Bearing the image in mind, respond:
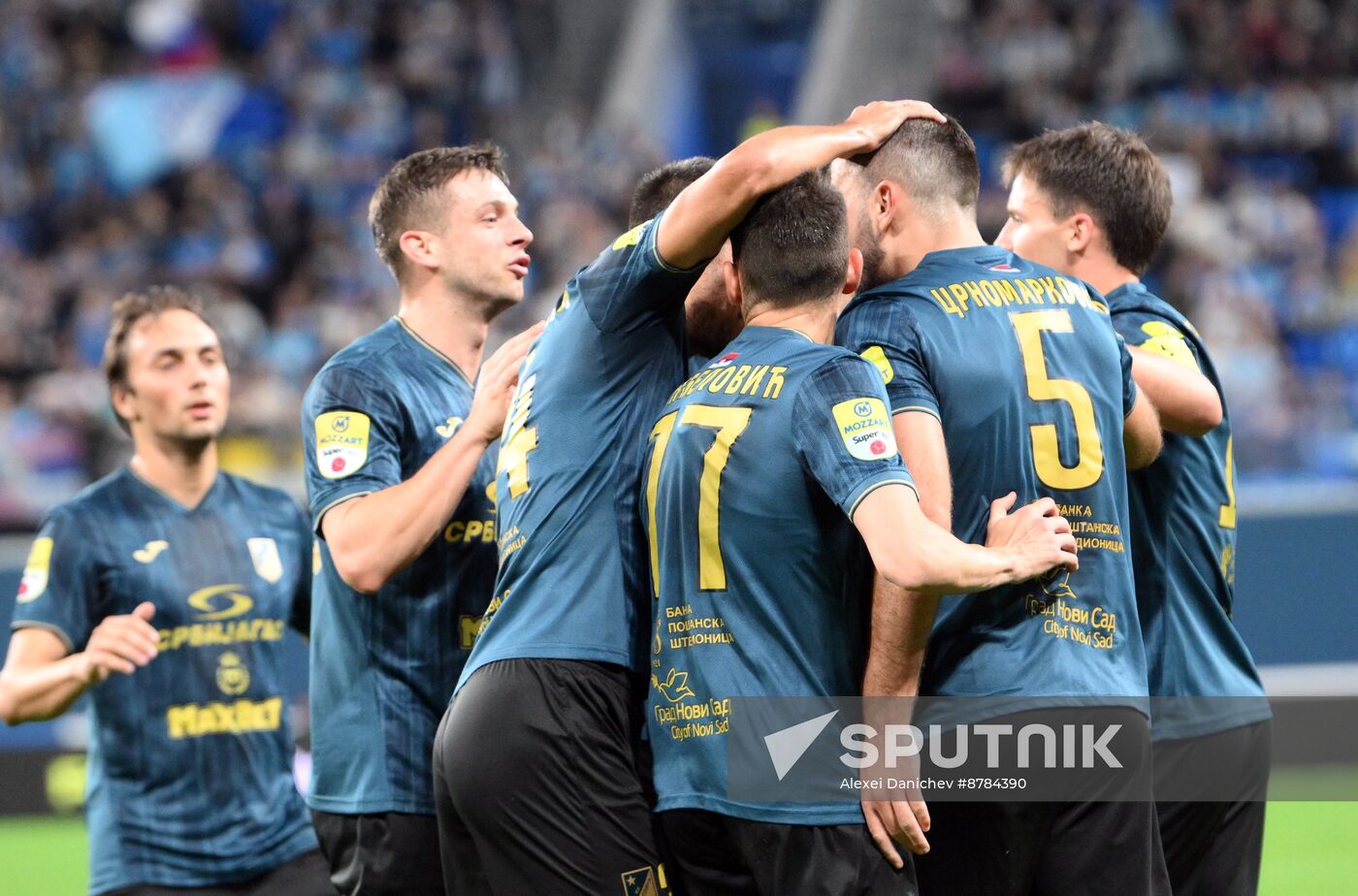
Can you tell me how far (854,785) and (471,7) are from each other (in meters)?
16.4

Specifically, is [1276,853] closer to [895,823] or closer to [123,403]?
[895,823]

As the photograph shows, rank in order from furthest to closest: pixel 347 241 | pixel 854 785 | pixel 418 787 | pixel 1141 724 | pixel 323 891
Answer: pixel 347 241, pixel 323 891, pixel 418 787, pixel 1141 724, pixel 854 785

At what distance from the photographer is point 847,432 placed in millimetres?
3385

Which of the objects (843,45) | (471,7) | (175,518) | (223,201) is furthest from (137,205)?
(175,518)

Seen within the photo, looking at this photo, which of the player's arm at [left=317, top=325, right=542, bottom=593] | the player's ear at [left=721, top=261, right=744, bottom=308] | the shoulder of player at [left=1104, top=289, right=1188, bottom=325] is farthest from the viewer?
the shoulder of player at [left=1104, top=289, right=1188, bottom=325]

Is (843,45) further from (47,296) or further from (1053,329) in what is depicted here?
(1053,329)

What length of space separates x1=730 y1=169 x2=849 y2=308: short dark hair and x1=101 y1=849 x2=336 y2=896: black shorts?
2.56m

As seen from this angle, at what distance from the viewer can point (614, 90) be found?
18656 millimetres

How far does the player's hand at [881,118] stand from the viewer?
385cm

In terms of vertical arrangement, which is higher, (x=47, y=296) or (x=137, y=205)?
(x=137, y=205)

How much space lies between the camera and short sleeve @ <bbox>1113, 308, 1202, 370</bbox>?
4445 millimetres

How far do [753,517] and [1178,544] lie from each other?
159cm

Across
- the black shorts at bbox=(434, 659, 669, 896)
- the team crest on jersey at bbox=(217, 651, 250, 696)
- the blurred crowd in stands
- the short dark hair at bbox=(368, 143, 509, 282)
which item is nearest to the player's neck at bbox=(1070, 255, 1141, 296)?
the short dark hair at bbox=(368, 143, 509, 282)

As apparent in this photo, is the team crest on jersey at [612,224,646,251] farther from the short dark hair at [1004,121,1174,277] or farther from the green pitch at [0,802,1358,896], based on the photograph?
the green pitch at [0,802,1358,896]
